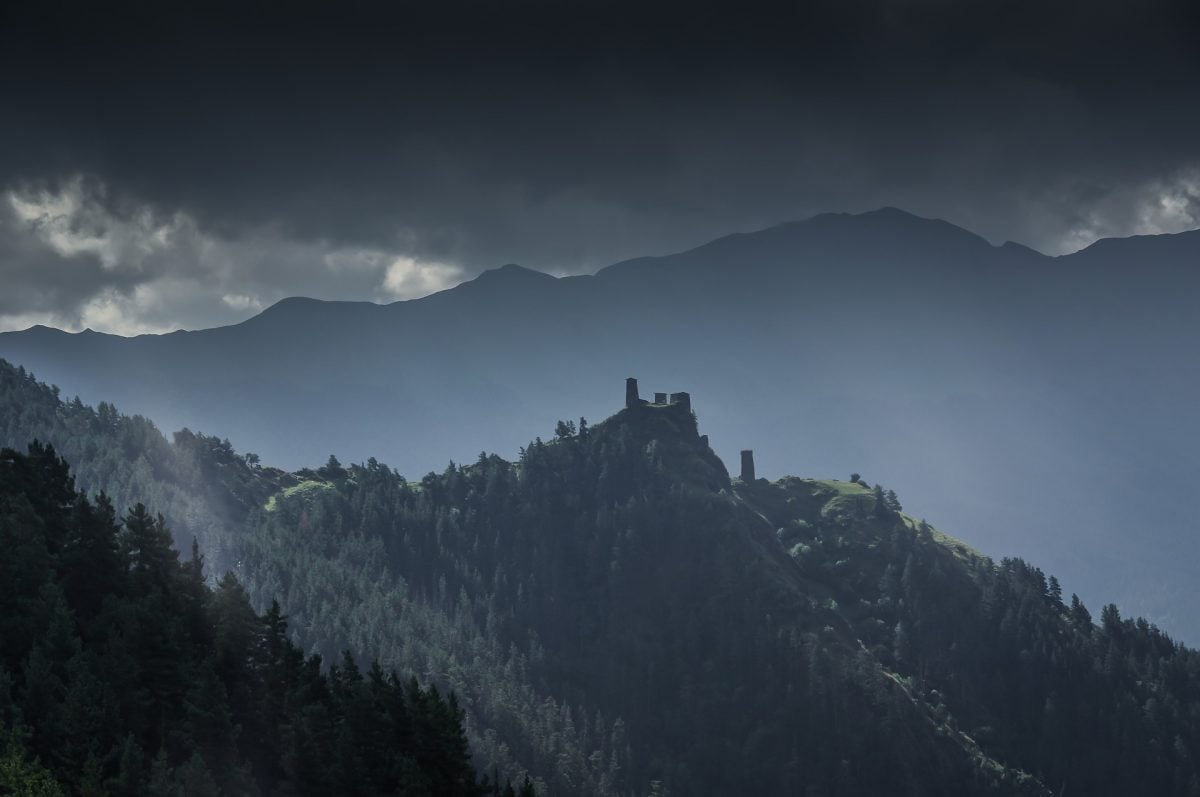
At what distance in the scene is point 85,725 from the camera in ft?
245

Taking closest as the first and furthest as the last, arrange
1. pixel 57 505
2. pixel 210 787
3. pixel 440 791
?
pixel 210 787, pixel 440 791, pixel 57 505

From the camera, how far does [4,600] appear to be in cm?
8512

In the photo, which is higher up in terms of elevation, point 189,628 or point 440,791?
point 189,628

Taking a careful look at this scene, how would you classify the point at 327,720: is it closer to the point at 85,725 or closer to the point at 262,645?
the point at 262,645

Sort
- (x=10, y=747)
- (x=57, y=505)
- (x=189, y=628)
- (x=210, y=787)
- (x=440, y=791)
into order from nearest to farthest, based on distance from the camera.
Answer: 1. (x=10, y=747)
2. (x=210, y=787)
3. (x=440, y=791)
4. (x=189, y=628)
5. (x=57, y=505)

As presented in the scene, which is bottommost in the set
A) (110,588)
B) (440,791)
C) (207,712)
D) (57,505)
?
(440,791)

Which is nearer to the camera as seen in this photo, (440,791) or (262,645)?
(440,791)

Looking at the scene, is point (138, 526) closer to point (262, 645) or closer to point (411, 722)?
point (262, 645)

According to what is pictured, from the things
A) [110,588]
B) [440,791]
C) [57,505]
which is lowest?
[440,791]

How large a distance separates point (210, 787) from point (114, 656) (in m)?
15.0

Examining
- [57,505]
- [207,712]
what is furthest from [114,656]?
[57,505]

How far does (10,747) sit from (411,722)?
2812 cm

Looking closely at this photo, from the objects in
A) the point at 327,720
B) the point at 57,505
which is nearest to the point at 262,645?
the point at 327,720

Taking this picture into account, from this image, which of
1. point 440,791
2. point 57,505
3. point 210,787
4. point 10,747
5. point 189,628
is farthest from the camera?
point 57,505
